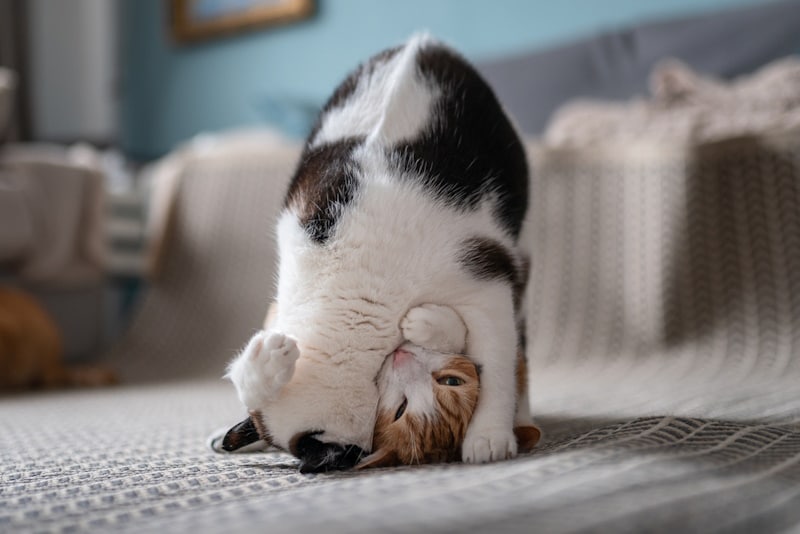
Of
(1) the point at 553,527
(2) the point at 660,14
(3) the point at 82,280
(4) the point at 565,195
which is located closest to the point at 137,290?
(3) the point at 82,280

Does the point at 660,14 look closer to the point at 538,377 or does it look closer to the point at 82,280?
the point at 538,377

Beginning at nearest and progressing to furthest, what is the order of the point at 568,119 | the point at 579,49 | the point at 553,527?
the point at 553,527, the point at 568,119, the point at 579,49

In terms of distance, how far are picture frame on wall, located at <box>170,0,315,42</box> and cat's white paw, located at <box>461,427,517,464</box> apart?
2290mm

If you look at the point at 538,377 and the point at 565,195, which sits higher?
the point at 565,195

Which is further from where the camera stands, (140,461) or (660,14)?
(660,14)

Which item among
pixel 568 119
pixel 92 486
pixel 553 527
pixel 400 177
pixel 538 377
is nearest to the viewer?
pixel 553 527

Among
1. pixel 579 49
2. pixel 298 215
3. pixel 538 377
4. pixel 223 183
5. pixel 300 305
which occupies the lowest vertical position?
pixel 538 377

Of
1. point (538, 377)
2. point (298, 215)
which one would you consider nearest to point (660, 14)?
point (538, 377)

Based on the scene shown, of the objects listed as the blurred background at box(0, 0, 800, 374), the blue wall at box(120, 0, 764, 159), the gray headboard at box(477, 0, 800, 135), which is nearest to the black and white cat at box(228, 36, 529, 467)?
the blurred background at box(0, 0, 800, 374)

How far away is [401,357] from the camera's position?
0.84m

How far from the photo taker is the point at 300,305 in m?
0.88

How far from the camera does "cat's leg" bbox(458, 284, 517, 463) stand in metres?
0.82

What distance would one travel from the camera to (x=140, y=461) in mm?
949

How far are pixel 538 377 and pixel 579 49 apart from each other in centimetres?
88
